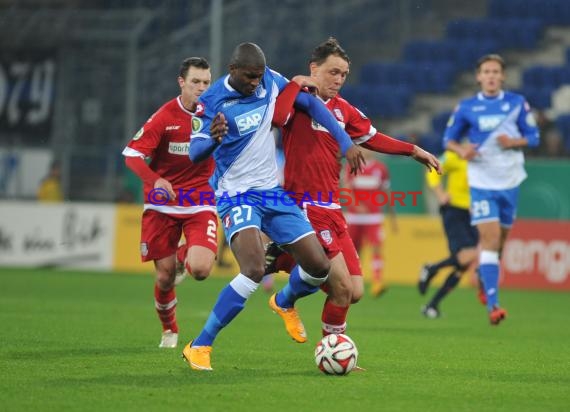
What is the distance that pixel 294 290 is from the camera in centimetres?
912

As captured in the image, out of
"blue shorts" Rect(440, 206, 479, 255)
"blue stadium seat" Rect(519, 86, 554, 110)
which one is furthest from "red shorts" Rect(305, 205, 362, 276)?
"blue stadium seat" Rect(519, 86, 554, 110)

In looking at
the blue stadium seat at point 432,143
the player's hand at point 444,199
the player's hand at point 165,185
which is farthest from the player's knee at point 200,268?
the blue stadium seat at point 432,143

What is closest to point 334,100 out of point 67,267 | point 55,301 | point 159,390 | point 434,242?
point 159,390

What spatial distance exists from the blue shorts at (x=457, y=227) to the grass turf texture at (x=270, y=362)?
93 cm

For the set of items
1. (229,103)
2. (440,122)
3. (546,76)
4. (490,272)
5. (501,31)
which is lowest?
(490,272)

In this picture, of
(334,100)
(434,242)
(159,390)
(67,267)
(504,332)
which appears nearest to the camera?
(159,390)

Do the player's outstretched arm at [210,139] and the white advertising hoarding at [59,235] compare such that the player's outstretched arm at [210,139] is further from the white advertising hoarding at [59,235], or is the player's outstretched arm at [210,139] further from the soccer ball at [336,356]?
the white advertising hoarding at [59,235]

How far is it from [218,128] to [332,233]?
5.23ft

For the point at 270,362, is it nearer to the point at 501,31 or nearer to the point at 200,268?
the point at 200,268

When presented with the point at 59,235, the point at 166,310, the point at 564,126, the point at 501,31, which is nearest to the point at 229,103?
the point at 166,310

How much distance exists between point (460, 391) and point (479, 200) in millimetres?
5361

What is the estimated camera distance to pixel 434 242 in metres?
20.4

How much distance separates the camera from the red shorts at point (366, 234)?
58.6 ft

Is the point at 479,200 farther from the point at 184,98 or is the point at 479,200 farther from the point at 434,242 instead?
the point at 434,242
